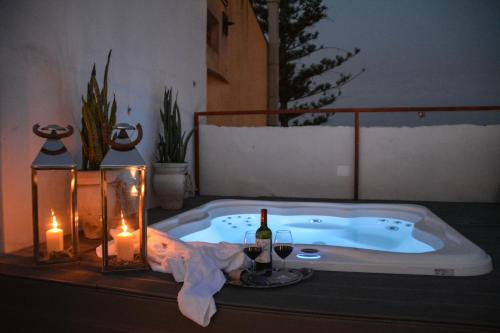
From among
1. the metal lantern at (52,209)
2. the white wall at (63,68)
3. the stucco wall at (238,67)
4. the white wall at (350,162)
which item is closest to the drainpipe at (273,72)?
the stucco wall at (238,67)

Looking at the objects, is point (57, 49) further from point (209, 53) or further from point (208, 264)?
point (209, 53)

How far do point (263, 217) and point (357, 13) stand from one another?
533 inches

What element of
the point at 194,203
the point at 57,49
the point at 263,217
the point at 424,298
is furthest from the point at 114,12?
the point at 424,298

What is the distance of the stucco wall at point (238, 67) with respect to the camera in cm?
770

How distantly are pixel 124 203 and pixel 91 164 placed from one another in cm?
67

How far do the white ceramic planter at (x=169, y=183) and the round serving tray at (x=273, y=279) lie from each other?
77.2 inches

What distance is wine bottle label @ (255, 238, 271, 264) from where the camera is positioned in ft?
5.04

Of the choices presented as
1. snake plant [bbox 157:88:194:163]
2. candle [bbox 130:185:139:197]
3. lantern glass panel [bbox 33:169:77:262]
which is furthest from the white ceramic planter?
candle [bbox 130:185:139:197]

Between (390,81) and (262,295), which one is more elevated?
(390,81)

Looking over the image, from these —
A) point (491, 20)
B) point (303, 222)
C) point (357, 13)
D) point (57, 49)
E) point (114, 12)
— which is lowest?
point (303, 222)

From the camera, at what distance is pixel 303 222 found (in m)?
3.34

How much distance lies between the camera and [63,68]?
7.77ft

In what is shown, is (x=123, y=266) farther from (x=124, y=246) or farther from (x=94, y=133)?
(x=94, y=133)

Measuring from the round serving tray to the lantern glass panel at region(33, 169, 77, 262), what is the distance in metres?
0.83
